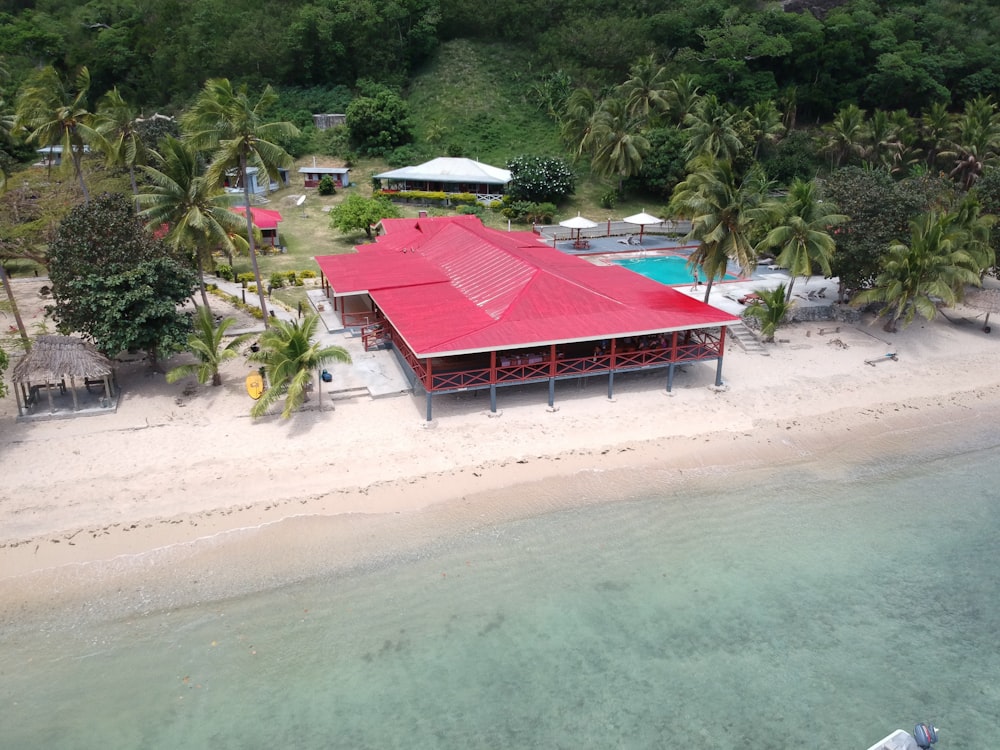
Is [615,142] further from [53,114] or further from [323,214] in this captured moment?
[53,114]

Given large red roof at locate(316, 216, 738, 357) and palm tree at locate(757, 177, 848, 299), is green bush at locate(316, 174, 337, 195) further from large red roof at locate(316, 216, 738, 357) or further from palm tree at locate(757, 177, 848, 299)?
palm tree at locate(757, 177, 848, 299)

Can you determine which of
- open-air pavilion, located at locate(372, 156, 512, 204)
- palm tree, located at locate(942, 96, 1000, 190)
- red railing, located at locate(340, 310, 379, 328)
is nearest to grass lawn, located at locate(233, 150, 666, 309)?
open-air pavilion, located at locate(372, 156, 512, 204)

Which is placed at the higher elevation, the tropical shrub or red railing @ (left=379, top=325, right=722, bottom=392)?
the tropical shrub

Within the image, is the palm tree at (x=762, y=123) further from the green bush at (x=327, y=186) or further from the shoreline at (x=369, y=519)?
the shoreline at (x=369, y=519)

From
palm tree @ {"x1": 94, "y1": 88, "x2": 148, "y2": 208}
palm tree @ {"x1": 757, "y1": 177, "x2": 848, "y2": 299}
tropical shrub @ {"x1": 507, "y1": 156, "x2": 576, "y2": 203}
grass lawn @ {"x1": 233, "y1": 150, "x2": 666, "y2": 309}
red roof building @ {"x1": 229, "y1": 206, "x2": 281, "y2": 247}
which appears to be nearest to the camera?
palm tree @ {"x1": 757, "y1": 177, "x2": 848, "y2": 299}

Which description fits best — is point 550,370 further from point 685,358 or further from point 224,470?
point 224,470

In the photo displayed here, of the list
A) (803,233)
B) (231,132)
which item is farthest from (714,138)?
(231,132)

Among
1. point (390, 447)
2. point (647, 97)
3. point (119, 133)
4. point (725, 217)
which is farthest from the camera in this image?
point (647, 97)

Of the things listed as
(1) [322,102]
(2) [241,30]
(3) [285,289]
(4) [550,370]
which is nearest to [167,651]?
(4) [550,370]
